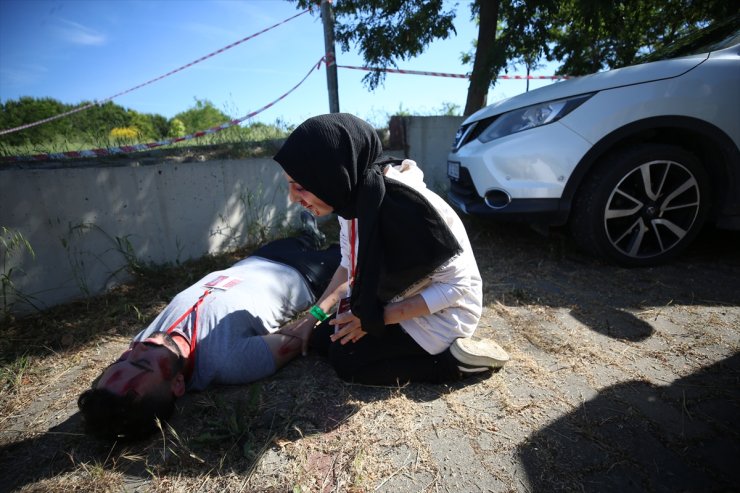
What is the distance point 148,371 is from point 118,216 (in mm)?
2053

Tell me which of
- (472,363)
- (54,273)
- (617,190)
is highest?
(617,190)

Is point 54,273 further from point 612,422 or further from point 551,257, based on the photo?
point 551,257

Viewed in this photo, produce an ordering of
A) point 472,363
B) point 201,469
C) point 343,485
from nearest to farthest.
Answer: point 343,485, point 201,469, point 472,363

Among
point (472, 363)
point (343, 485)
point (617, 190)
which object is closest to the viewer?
point (343, 485)

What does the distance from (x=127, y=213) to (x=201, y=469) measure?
258 centimetres

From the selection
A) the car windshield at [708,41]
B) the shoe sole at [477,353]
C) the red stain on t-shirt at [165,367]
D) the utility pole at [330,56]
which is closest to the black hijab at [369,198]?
the shoe sole at [477,353]

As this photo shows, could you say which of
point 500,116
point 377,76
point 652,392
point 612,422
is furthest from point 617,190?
point 377,76

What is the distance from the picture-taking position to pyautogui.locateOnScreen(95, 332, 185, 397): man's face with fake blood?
156 centimetres

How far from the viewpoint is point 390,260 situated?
4.85 feet

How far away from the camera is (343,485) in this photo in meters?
1.30

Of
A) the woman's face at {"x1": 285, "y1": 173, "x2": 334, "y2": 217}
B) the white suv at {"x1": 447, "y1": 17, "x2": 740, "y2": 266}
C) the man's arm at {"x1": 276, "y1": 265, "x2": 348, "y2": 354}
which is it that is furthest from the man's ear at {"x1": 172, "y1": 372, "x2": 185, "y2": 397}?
the white suv at {"x1": 447, "y1": 17, "x2": 740, "y2": 266}

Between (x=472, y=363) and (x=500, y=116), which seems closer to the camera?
(x=472, y=363)

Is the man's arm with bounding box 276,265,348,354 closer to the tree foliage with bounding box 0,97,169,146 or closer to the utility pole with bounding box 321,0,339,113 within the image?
the utility pole with bounding box 321,0,339,113

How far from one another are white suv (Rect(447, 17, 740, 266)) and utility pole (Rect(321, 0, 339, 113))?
107 inches
